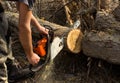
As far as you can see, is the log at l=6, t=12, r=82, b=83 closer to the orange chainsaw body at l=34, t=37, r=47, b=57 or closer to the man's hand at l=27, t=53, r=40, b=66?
the orange chainsaw body at l=34, t=37, r=47, b=57

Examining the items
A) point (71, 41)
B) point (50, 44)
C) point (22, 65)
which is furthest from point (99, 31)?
point (22, 65)

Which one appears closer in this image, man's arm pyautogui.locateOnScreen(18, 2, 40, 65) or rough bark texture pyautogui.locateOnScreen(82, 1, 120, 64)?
man's arm pyautogui.locateOnScreen(18, 2, 40, 65)

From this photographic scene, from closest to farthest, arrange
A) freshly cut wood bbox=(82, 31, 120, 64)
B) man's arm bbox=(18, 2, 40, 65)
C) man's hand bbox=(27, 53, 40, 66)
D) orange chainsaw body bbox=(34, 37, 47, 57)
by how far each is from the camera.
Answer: man's arm bbox=(18, 2, 40, 65) → man's hand bbox=(27, 53, 40, 66) → orange chainsaw body bbox=(34, 37, 47, 57) → freshly cut wood bbox=(82, 31, 120, 64)

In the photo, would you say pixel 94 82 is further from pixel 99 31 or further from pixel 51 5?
pixel 51 5

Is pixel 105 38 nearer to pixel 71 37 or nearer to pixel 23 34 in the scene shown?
pixel 71 37

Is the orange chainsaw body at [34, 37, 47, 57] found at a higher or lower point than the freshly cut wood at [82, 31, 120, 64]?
higher

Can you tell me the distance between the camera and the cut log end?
4344 mm

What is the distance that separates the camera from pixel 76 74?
4695mm

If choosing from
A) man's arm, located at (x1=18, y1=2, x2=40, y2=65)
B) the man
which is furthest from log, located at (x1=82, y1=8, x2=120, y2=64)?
man's arm, located at (x1=18, y1=2, x2=40, y2=65)

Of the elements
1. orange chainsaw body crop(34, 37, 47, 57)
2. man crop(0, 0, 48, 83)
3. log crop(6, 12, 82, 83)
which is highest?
man crop(0, 0, 48, 83)

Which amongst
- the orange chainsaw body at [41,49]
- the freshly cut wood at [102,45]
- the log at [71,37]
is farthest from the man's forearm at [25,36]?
the freshly cut wood at [102,45]

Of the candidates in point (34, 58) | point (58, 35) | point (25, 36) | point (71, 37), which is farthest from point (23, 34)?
point (71, 37)

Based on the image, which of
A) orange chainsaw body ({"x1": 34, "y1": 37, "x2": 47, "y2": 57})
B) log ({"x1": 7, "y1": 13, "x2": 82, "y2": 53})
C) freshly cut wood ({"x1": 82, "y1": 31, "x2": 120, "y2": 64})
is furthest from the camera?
log ({"x1": 7, "y1": 13, "x2": 82, "y2": 53})

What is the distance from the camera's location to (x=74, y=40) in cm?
445
